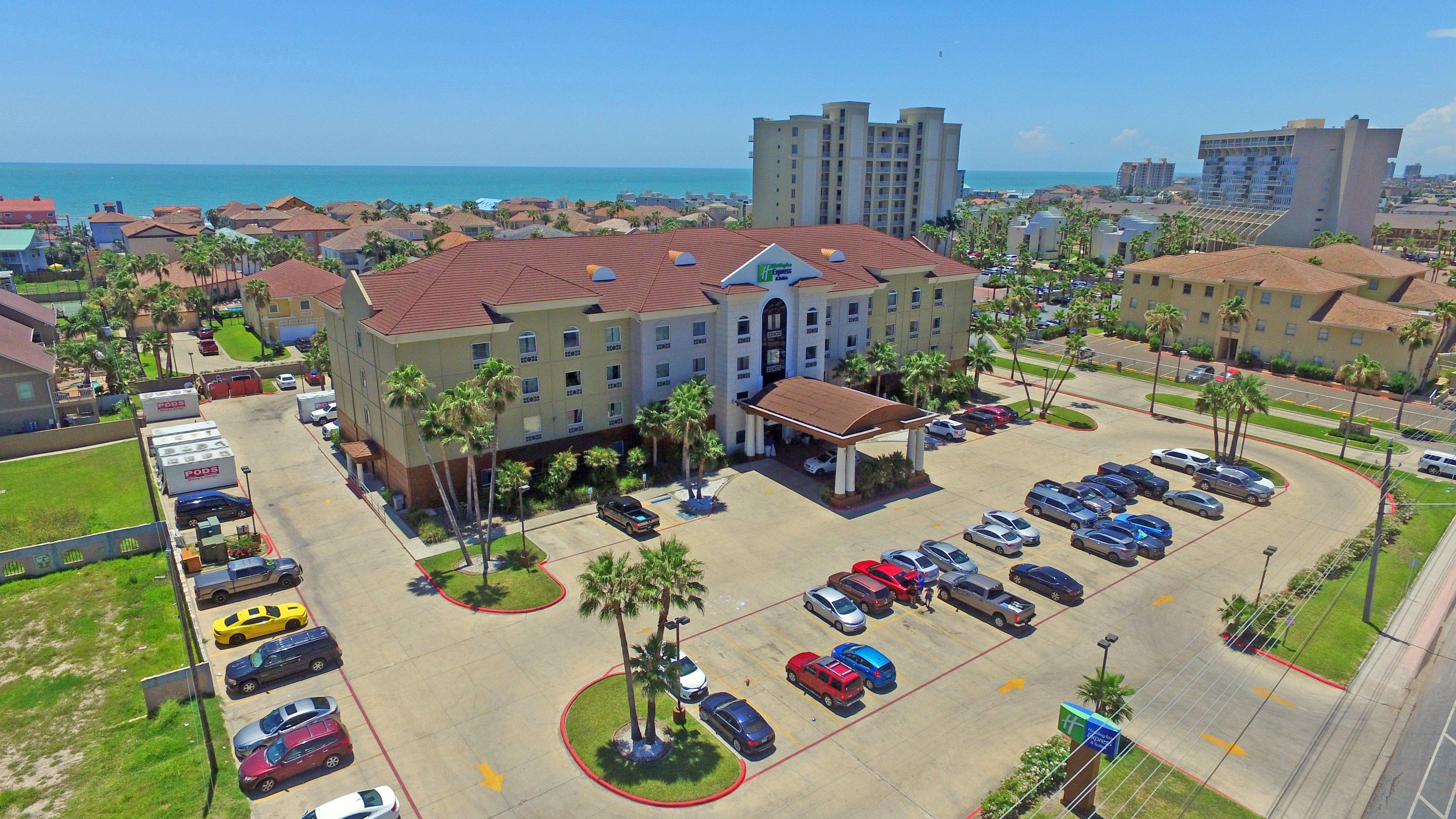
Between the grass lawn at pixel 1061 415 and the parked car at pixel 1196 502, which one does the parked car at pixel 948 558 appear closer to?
the parked car at pixel 1196 502

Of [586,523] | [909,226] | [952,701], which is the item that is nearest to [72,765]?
[586,523]

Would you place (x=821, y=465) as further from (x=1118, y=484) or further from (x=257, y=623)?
(x=257, y=623)

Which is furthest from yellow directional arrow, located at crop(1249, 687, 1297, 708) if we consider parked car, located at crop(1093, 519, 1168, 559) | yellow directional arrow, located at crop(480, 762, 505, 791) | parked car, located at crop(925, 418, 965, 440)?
parked car, located at crop(925, 418, 965, 440)

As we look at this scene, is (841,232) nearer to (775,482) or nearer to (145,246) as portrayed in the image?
(775,482)

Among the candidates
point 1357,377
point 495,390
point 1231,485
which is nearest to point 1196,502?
point 1231,485

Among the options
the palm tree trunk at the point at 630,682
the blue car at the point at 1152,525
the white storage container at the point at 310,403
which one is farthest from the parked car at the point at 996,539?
the white storage container at the point at 310,403

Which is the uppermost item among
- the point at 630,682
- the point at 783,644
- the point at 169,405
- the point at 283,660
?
the point at 169,405
